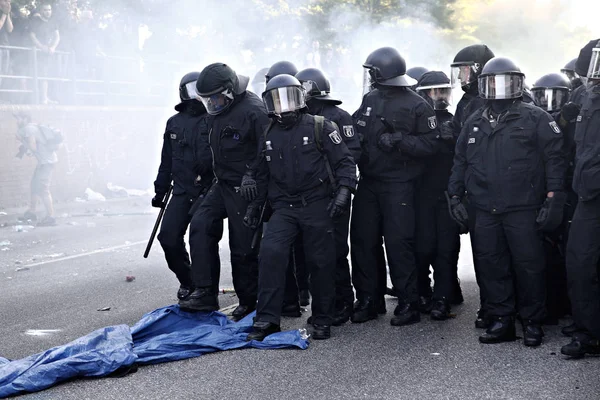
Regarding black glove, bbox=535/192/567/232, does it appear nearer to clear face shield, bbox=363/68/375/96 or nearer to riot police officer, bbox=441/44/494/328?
riot police officer, bbox=441/44/494/328

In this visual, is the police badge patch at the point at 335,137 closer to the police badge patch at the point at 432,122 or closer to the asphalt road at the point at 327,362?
the police badge patch at the point at 432,122

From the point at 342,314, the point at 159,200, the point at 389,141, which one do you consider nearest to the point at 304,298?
the point at 342,314

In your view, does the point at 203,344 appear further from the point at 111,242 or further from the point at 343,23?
the point at 343,23

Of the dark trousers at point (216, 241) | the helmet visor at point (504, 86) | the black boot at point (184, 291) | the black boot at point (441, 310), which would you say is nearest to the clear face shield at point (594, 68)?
the helmet visor at point (504, 86)

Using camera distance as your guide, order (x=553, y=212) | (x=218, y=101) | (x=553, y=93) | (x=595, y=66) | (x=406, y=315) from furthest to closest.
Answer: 1. (x=553, y=93)
2. (x=218, y=101)
3. (x=406, y=315)
4. (x=553, y=212)
5. (x=595, y=66)

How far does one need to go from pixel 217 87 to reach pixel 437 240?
2129mm

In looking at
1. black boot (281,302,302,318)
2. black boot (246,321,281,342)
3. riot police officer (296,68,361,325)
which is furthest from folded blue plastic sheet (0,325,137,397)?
riot police officer (296,68,361,325)

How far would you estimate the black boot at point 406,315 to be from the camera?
6.98m

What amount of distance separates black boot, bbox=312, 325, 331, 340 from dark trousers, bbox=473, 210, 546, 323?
Answer: 3.72 ft

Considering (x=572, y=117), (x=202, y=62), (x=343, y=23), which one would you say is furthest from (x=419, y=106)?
(x=343, y=23)

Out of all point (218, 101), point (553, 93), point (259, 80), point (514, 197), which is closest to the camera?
point (514, 197)

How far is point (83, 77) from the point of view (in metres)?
19.8

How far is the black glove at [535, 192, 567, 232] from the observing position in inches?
245

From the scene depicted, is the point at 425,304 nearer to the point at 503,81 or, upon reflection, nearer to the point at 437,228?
the point at 437,228
